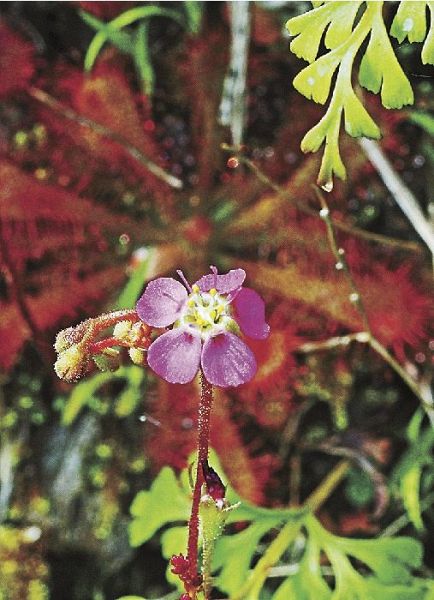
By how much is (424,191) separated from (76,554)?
109cm

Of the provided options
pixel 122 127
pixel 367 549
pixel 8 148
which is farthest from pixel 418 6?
pixel 8 148

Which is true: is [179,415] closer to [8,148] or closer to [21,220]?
[21,220]

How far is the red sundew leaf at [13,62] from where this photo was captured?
5.48 feet

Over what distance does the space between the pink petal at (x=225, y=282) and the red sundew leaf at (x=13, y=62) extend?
103 centimetres

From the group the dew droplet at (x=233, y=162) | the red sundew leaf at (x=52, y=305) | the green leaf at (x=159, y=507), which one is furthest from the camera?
the red sundew leaf at (x=52, y=305)

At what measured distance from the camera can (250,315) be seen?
831 mm

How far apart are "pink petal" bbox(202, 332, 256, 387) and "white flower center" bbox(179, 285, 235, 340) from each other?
0.02 metres

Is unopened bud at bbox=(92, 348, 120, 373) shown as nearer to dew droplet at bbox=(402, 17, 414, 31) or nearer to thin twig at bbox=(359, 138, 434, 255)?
dew droplet at bbox=(402, 17, 414, 31)

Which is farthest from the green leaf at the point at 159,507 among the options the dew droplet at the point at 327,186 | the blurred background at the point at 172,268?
the dew droplet at the point at 327,186

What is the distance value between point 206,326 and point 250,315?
0.05 meters

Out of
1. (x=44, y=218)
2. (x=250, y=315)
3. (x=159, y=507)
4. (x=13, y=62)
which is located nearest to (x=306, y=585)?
(x=159, y=507)

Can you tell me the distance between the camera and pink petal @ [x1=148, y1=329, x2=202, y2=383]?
77 centimetres

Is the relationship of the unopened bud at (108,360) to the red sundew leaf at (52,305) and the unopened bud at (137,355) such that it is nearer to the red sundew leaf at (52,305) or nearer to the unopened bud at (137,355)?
the unopened bud at (137,355)

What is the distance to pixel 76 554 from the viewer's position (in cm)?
168
